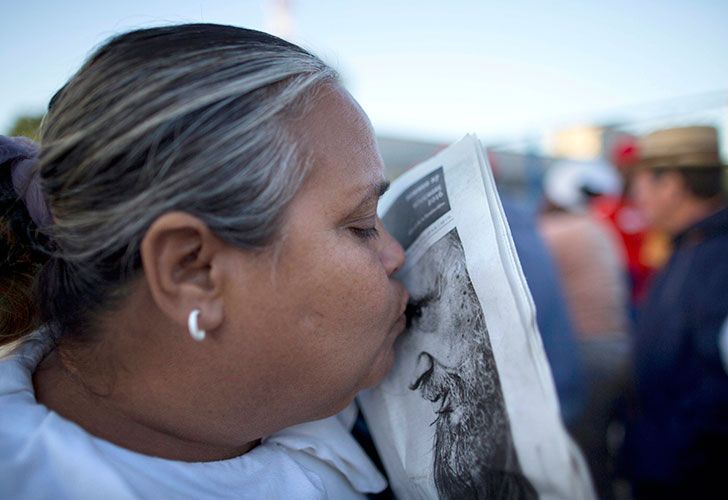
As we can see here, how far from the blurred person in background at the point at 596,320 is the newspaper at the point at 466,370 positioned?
1723mm

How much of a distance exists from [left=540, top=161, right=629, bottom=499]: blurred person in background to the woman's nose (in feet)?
5.92

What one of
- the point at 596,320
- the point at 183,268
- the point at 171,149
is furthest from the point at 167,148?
the point at 596,320

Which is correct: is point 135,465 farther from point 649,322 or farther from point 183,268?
point 649,322

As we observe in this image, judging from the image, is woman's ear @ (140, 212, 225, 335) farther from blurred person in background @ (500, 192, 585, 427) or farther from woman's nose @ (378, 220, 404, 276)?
blurred person in background @ (500, 192, 585, 427)

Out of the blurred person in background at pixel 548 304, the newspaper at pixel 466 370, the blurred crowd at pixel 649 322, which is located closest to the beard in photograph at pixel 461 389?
the newspaper at pixel 466 370

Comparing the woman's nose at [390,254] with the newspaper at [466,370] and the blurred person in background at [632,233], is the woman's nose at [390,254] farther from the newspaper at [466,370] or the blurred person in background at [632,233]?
the blurred person in background at [632,233]

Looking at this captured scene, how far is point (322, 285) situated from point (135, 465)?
327mm

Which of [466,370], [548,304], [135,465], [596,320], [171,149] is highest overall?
[171,149]

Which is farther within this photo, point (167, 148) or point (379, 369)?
point (379, 369)

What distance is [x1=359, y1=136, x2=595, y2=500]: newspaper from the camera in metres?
0.61

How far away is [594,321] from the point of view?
2529 millimetres

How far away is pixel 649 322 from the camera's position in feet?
6.32

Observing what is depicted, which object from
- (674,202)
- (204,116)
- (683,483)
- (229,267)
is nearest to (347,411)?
(229,267)

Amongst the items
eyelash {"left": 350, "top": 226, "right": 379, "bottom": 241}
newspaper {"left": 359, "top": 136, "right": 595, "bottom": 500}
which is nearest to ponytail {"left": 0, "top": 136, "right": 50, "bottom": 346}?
eyelash {"left": 350, "top": 226, "right": 379, "bottom": 241}
